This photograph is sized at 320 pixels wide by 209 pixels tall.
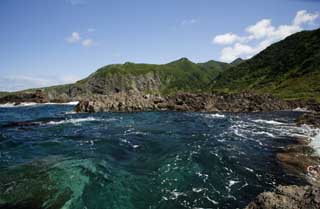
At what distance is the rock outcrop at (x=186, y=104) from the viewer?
78.2m

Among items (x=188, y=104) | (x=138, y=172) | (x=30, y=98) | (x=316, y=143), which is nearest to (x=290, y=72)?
(x=188, y=104)

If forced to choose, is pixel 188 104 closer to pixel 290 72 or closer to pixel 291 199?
pixel 291 199

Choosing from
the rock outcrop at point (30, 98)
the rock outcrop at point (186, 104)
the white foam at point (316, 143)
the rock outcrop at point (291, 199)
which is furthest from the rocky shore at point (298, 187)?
the rock outcrop at point (30, 98)

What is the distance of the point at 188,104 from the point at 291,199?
73592mm

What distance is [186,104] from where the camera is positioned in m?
83.7

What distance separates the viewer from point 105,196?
614 inches

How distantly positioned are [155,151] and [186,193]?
408 inches

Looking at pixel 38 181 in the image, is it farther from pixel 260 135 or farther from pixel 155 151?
pixel 260 135

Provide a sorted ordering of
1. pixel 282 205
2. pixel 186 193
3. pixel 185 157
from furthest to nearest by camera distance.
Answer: pixel 185 157, pixel 186 193, pixel 282 205

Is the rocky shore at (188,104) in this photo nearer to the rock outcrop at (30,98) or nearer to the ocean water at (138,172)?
the ocean water at (138,172)

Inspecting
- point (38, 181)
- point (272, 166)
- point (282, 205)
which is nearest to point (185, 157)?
point (272, 166)

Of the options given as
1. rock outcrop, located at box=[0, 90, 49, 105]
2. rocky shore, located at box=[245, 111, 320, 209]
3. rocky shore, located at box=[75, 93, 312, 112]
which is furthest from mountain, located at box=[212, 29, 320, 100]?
rock outcrop, located at box=[0, 90, 49, 105]

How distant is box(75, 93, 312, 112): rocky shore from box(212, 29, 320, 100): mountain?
30.6 meters

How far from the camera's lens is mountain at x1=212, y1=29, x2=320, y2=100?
124125mm
